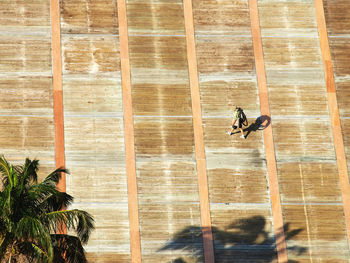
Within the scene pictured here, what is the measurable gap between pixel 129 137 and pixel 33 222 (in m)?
15.7

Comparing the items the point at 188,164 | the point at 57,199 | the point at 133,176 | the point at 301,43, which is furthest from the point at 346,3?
the point at 57,199

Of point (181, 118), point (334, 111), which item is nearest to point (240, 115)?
point (181, 118)

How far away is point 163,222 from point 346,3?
70.2 feet

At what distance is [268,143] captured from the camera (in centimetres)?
4466

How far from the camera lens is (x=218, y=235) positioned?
139 feet

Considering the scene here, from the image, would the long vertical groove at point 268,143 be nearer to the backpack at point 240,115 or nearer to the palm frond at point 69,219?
the backpack at point 240,115

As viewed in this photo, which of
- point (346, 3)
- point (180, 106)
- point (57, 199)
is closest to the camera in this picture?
point (57, 199)

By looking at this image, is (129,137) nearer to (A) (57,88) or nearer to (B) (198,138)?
(B) (198,138)

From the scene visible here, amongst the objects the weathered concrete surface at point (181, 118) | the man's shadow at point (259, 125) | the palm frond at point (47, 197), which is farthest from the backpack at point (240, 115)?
the palm frond at point (47, 197)

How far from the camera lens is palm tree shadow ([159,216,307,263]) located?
41.9 metres

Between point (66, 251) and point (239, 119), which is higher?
point (239, 119)

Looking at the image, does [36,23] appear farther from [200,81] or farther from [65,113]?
[200,81]

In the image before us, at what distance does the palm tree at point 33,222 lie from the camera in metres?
28.8

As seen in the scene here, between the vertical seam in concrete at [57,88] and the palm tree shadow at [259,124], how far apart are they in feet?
40.9
